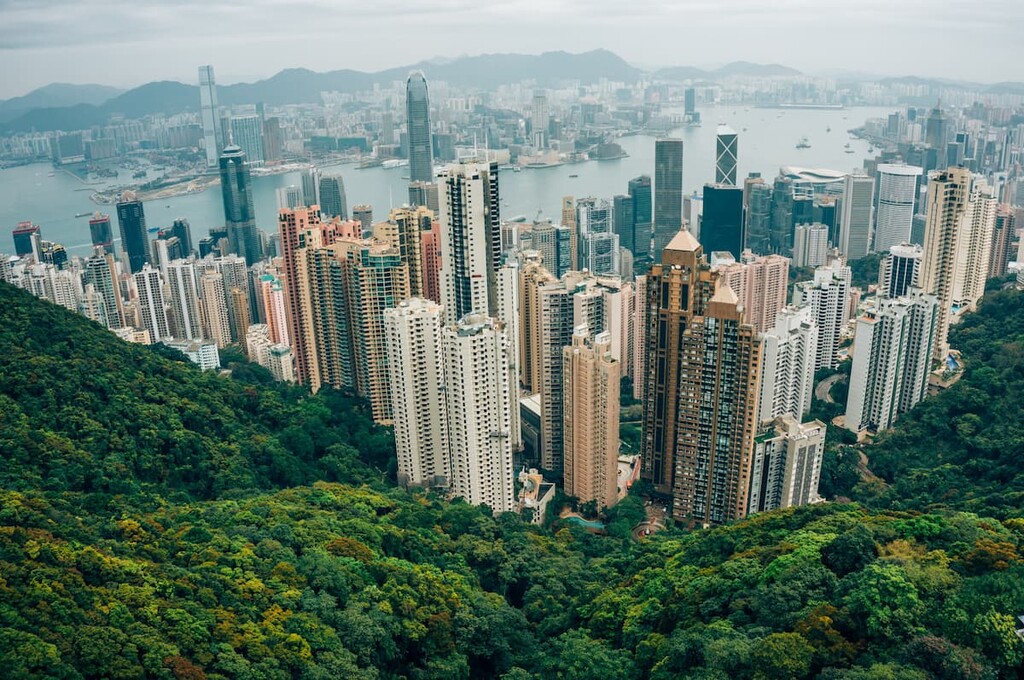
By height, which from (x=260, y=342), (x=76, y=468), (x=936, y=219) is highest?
(x=936, y=219)

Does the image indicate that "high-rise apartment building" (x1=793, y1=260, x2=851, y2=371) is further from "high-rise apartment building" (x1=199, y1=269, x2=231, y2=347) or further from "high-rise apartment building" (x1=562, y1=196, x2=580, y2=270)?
"high-rise apartment building" (x1=199, y1=269, x2=231, y2=347)

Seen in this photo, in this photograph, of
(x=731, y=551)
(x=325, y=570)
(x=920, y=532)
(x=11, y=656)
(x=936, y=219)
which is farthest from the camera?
(x=936, y=219)

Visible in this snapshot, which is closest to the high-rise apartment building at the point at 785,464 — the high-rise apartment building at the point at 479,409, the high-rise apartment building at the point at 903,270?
the high-rise apartment building at the point at 479,409

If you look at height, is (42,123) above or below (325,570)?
above

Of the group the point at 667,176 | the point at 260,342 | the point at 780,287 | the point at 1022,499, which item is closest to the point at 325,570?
the point at 1022,499

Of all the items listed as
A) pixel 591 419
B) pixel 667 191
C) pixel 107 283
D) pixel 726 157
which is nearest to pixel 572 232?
pixel 667 191

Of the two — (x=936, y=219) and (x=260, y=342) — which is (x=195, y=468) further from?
(x=936, y=219)

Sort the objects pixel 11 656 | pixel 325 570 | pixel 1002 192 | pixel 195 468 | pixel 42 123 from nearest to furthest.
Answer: pixel 11 656
pixel 325 570
pixel 195 468
pixel 42 123
pixel 1002 192

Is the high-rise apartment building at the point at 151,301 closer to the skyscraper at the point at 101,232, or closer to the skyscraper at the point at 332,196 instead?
the skyscraper at the point at 101,232
